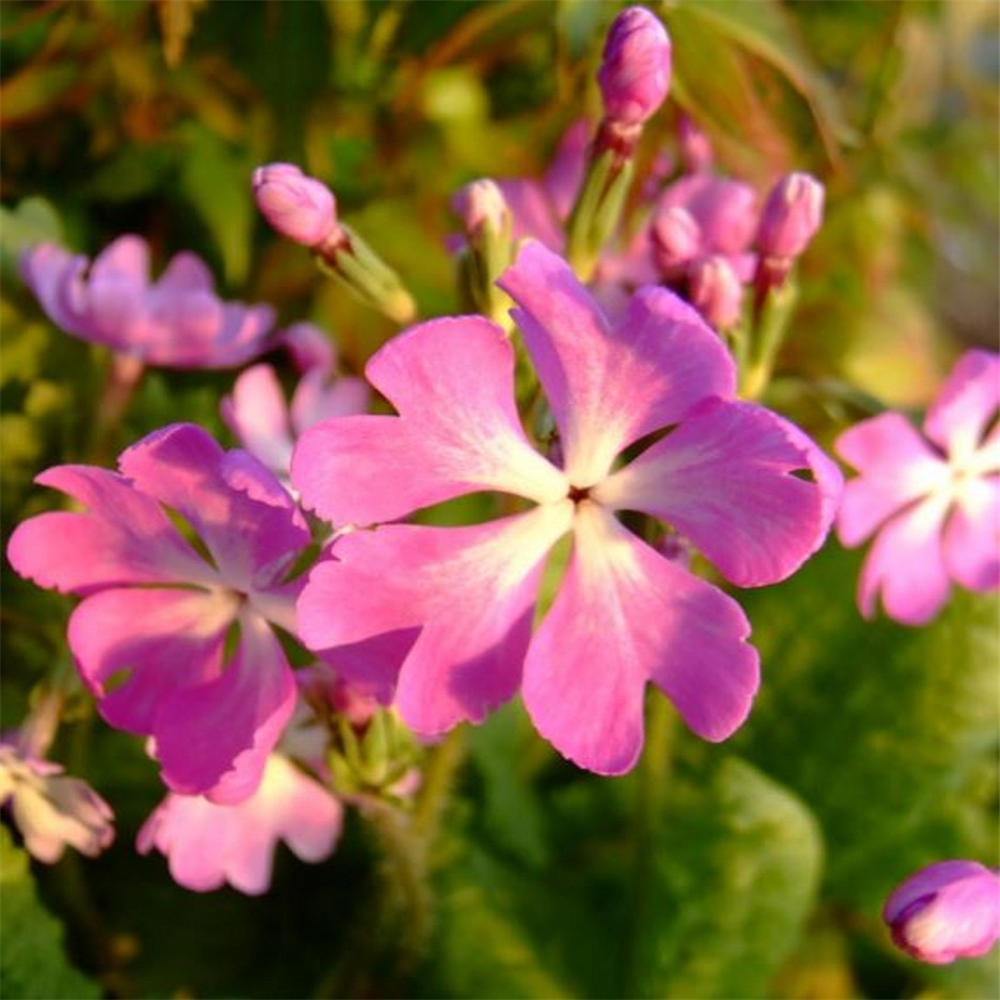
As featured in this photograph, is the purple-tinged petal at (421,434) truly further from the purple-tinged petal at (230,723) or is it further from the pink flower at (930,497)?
the pink flower at (930,497)

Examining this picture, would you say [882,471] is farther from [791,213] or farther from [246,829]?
[246,829]

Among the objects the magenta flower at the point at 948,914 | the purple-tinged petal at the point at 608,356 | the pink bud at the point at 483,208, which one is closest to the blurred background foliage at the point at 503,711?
the pink bud at the point at 483,208

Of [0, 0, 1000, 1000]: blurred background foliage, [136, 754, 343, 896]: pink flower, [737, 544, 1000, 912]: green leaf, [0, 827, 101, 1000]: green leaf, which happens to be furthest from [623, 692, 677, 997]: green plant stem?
[0, 827, 101, 1000]: green leaf

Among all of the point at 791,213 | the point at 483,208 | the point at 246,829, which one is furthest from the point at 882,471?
the point at 246,829

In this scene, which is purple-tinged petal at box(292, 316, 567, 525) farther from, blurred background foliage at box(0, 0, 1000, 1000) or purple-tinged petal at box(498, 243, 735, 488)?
blurred background foliage at box(0, 0, 1000, 1000)

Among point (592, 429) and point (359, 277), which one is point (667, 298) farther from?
point (359, 277)

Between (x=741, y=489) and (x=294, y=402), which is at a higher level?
(x=741, y=489)

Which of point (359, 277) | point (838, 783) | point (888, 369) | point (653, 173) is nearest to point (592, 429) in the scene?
point (359, 277)
